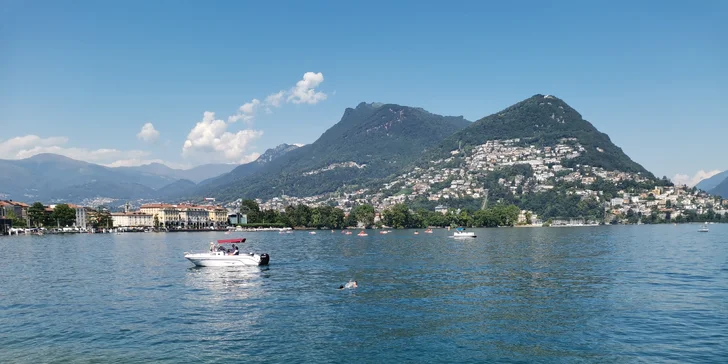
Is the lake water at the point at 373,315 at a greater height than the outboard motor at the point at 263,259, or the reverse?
the outboard motor at the point at 263,259

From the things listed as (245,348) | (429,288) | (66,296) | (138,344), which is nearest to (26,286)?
(66,296)

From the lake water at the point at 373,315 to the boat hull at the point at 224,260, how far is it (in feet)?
8.87

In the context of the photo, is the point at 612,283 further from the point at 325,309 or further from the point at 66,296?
the point at 66,296

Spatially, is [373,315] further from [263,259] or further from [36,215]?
[36,215]

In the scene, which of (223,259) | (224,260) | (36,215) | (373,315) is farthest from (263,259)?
(36,215)

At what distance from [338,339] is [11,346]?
15141 millimetres

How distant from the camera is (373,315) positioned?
30547 millimetres

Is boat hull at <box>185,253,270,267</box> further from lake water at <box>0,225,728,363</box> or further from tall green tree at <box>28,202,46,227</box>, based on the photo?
tall green tree at <box>28,202,46,227</box>

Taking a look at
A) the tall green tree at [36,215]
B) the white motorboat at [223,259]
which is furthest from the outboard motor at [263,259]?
the tall green tree at [36,215]

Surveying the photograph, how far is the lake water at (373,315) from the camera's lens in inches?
906

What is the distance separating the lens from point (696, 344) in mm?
23938

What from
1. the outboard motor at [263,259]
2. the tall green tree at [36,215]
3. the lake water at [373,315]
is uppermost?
the tall green tree at [36,215]

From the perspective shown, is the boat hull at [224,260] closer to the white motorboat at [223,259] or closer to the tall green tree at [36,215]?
Answer: the white motorboat at [223,259]

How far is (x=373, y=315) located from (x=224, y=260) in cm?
3101
